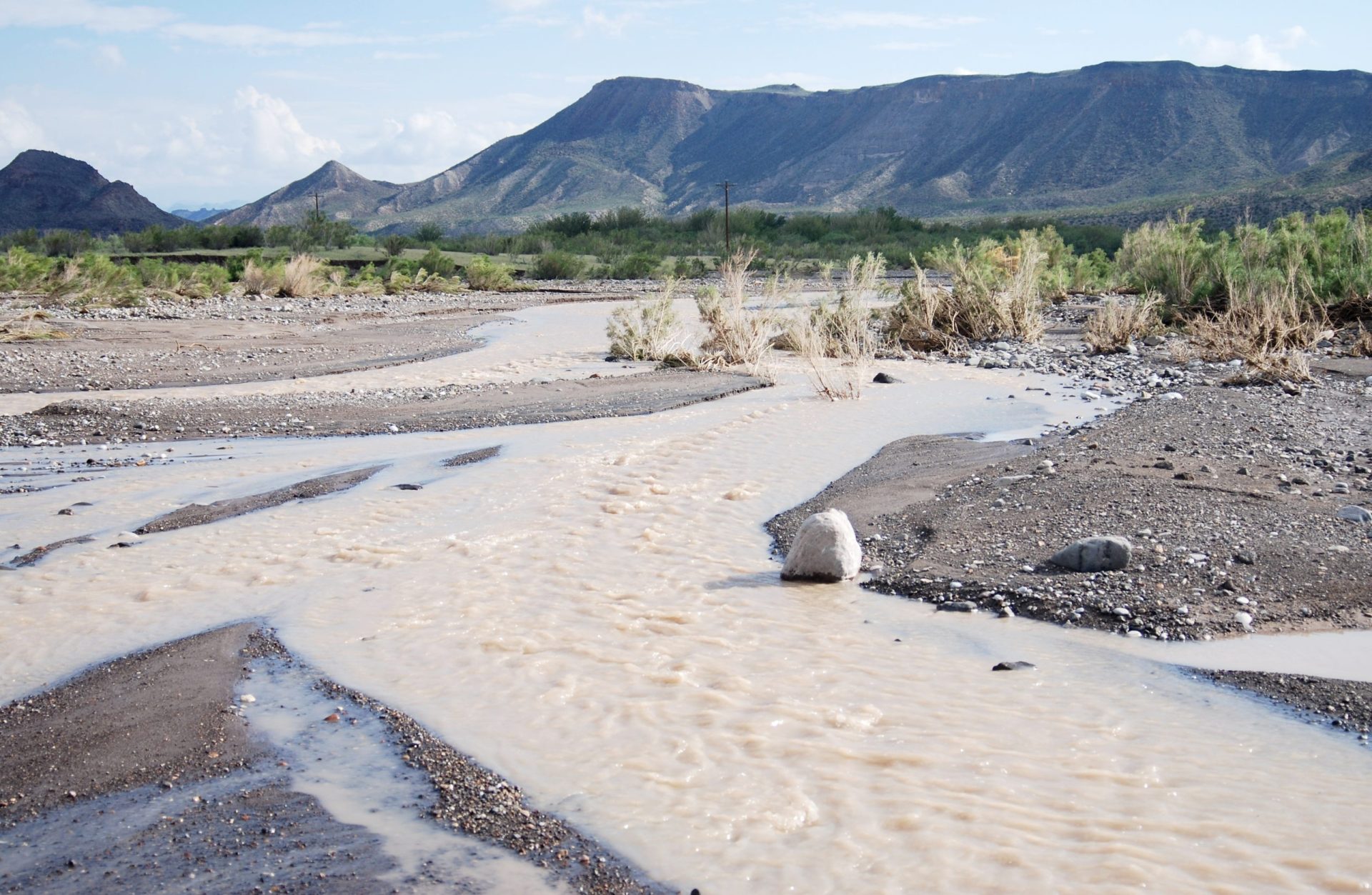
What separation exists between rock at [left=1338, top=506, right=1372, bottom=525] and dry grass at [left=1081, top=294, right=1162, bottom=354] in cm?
1072

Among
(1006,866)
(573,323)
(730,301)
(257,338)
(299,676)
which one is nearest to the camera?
(1006,866)

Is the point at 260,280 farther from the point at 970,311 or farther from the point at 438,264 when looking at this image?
the point at 970,311

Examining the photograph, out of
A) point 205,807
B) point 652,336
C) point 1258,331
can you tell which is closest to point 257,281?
point 652,336

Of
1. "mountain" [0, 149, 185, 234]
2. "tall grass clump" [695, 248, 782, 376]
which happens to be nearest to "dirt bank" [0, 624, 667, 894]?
"tall grass clump" [695, 248, 782, 376]

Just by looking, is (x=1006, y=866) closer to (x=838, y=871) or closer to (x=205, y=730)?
(x=838, y=871)

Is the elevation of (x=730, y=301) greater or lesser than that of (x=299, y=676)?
greater

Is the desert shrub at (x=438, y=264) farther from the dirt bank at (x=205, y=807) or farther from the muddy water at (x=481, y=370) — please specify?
the dirt bank at (x=205, y=807)

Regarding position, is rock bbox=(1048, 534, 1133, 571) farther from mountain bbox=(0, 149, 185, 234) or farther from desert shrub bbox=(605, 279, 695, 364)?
mountain bbox=(0, 149, 185, 234)

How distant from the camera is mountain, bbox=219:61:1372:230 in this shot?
87625 mm

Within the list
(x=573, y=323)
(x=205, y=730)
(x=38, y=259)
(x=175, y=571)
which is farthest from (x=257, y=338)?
(x=205, y=730)

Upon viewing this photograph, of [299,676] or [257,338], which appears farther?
[257,338]

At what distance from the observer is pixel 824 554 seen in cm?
661

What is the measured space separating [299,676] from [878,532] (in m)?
3.71

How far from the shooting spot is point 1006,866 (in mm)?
3576
